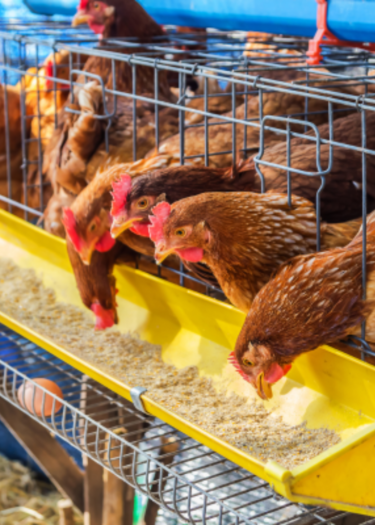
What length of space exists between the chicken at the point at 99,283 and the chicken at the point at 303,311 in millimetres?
488

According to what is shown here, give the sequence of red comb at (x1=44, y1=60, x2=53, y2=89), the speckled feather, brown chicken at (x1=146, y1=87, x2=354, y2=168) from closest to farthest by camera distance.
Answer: the speckled feather, brown chicken at (x1=146, y1=87, x2=354, y2=168), red comb at (x1=44, y1=60, x2=53, y2=89)

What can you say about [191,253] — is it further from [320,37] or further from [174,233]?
[320,37]

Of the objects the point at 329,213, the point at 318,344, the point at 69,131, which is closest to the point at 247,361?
the point at 318,344

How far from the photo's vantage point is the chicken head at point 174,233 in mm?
880

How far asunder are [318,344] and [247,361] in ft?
0.33

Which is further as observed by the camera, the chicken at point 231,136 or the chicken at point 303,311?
the chicken at point 231,136

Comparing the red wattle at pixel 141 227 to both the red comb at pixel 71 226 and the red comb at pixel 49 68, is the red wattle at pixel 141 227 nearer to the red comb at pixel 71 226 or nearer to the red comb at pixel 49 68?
the red comb at pixel 71 226

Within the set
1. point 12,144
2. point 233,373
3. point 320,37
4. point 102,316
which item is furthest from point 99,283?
point 12,144

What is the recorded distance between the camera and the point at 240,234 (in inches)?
36.6

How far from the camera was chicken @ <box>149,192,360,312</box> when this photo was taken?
0.89 meters

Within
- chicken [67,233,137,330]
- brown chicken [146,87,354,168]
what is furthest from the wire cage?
chicken [67,233,137,330]

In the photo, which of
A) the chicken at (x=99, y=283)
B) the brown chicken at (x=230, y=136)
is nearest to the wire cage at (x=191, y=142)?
the brown chicken at (x=230, y=136)

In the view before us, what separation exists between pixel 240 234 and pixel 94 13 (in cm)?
118

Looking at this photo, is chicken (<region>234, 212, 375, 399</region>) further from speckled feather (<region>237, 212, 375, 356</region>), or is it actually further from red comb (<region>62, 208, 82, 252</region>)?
red comb (<region>62, 208, 82, 252</region>)
